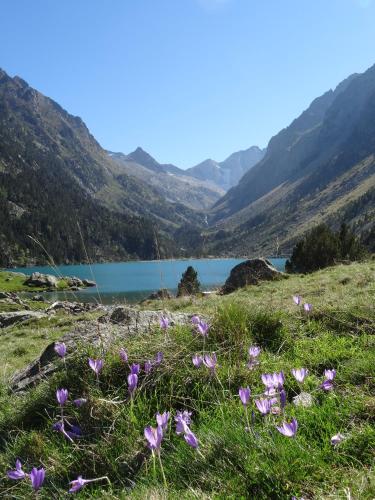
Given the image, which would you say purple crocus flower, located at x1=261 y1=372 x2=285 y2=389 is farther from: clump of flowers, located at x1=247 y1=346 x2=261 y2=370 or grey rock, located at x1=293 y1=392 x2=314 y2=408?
clump of flowers, located at x1=247 y1=346 x2=261 y2=370

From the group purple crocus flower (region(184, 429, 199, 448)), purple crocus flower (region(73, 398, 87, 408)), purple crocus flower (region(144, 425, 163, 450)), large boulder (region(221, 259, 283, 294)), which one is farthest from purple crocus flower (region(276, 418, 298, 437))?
large boulder (region(221, 259, 283, 294))

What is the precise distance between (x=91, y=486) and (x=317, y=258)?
110 feet

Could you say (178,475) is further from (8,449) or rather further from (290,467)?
(8,449)

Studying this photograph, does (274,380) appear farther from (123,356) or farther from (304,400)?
(123,356)

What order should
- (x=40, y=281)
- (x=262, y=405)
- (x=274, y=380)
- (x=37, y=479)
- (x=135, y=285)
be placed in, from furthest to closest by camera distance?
(x=135, y=285), (x=40, y=281), (x=274, y=380), (x=262, y=405), (x=37, y=479)

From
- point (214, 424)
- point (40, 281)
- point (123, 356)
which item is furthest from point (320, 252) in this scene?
point (40, 281)

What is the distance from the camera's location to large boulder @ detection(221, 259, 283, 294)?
24.4 meters

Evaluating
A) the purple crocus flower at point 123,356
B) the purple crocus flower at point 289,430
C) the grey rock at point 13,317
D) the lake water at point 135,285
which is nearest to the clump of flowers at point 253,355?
the purple crocus flower at point 123,356

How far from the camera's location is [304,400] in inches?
129

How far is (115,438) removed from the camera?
302 centimetres

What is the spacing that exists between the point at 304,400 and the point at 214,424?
79cm

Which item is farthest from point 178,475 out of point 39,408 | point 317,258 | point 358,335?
point 317,258

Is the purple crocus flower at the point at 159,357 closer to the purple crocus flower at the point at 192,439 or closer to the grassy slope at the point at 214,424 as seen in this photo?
the grassy slope at the point at 214,424

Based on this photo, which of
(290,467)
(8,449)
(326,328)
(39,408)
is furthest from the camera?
(326,328)
